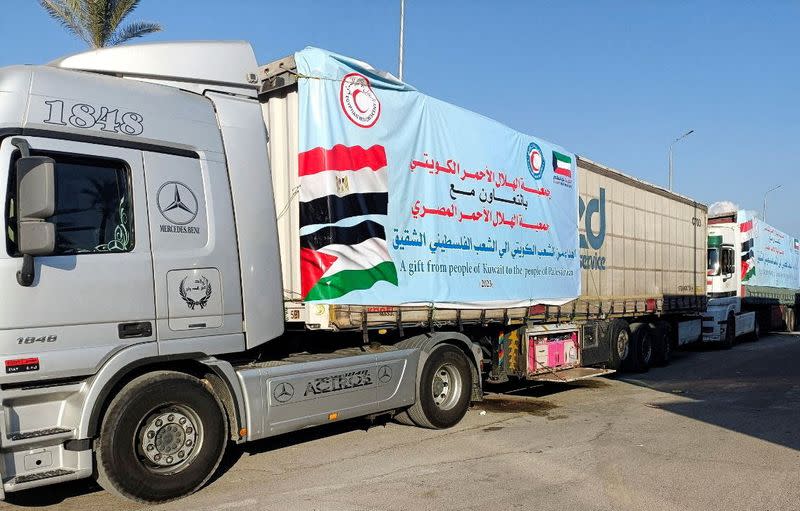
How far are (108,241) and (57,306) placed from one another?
2.07ft

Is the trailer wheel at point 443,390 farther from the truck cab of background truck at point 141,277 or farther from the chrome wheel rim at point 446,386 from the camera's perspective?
the truck cab of background truck at point 141,277

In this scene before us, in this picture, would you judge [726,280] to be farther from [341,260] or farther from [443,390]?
[341,260]

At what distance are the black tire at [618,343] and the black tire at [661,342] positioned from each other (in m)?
1.41

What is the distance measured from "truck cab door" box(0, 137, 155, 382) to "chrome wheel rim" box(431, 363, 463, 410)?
150 inches

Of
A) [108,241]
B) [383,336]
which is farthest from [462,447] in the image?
[108,241]

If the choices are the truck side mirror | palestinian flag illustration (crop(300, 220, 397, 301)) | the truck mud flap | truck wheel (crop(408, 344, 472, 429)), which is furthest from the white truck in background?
the truck side mirror

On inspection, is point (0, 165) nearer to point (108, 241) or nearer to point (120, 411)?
point (108, 241)

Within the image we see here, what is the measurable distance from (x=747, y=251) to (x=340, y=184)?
19.7 metres

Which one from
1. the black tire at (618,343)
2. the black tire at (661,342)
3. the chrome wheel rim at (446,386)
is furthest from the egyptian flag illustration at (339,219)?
the black tire at (661,342)

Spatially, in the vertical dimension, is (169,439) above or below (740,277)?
below

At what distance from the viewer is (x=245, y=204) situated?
6.24 meters

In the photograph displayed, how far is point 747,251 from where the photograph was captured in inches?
892

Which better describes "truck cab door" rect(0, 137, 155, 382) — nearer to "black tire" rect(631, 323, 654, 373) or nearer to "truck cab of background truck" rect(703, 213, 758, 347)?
"black tire" rect(631, 323, 654, 373)

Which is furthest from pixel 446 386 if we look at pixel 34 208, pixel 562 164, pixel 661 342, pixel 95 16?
pixel 95 16
